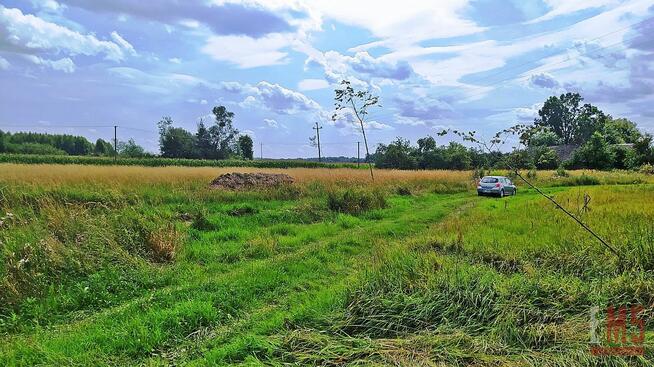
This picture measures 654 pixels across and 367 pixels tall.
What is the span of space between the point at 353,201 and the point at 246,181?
6.68m

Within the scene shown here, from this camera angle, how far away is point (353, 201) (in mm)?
16219

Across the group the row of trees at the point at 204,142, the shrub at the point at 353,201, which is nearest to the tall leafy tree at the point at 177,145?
the row of trees at the point at 204,142

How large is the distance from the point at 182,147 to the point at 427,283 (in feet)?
287

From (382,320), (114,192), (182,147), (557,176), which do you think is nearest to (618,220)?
(382,320)

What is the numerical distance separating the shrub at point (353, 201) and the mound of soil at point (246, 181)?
4821mm

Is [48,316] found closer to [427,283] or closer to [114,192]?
[427,283]

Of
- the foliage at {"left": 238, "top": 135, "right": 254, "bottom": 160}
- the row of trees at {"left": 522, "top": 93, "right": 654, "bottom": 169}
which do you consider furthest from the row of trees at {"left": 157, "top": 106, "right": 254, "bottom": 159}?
the row of trees at {"left": 522, "top": 93, "right": 654, "bottom": 169}

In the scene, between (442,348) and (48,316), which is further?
(48,316)

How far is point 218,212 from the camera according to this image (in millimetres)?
13805

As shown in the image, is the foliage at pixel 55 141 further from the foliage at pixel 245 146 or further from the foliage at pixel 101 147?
the foliage at pixel 245 146

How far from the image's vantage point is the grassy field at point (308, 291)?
168 inches

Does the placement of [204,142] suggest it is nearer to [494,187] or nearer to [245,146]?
[245,146]

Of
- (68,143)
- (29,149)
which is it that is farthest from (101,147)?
(29,149)

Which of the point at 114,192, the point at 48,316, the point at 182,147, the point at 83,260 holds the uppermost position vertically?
the point at 182,147
